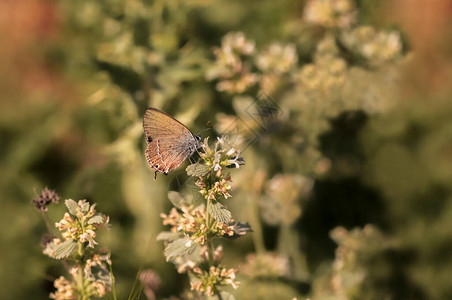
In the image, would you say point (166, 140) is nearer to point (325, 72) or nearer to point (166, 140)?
point (166, 140)

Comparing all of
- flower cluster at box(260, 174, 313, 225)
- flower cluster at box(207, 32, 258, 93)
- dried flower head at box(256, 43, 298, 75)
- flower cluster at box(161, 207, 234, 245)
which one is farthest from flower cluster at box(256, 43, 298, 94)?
flower cluster at box(161, 207, 234, 245)

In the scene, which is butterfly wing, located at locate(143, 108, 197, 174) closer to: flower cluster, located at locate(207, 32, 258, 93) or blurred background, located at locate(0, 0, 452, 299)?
→ blurred background, located at locate(0, 0, 452, 299)

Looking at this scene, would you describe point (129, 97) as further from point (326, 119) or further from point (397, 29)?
point (397, 29)

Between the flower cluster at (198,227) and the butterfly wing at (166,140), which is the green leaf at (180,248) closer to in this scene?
the flower cluster at (198,227)

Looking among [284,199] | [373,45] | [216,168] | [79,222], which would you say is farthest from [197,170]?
[373,45]

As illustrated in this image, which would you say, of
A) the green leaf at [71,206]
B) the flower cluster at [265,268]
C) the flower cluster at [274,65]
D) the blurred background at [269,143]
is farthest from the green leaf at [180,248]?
the flower cluster at [274,65]

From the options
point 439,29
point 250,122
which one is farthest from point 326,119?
point 439,29
